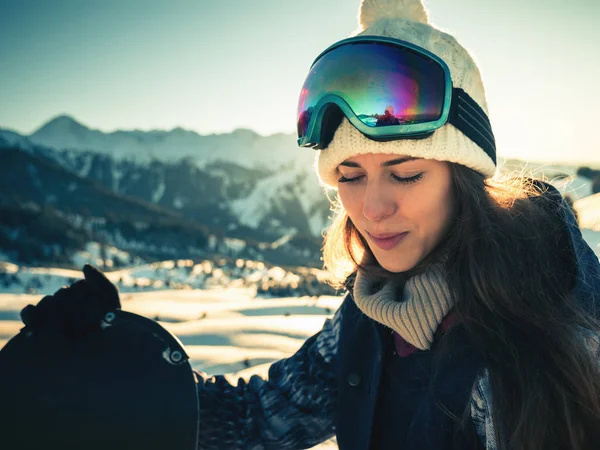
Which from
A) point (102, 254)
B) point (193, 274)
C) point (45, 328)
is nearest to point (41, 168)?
point (102, 254)

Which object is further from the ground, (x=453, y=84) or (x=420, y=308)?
(x=453, y=84)

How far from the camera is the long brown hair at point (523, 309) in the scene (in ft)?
3.40

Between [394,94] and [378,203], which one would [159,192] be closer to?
[394,94]

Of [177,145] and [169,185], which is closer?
[169,185]

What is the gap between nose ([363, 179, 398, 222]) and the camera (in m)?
1.31

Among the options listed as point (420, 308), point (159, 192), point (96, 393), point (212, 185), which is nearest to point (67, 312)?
point (96, 393)

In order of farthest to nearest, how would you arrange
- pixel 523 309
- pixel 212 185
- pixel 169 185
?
pixel 212 185
pixel 169 185
pixel 523 309

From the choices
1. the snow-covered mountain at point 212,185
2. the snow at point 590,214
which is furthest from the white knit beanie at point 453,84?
the snow-covered mountain at point 212,185

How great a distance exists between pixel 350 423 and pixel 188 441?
515 millimetres

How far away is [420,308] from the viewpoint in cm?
126

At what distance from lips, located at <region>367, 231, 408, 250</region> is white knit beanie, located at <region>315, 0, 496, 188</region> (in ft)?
0.80

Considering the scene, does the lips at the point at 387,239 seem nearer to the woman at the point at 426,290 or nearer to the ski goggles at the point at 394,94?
the woman at the point at 426,290

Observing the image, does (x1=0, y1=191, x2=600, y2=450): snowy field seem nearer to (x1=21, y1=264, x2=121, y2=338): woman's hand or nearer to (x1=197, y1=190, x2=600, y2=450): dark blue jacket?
(x1=197, y1=190, x2=600, y2=450): dark blue jacket

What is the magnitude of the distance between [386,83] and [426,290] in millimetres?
657
